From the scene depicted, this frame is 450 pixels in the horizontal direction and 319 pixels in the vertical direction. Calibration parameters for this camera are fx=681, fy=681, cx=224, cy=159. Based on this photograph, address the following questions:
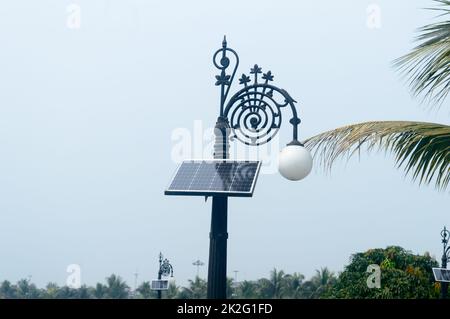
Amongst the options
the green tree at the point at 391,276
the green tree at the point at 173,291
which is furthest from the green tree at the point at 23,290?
the green tree at the point at 391,276

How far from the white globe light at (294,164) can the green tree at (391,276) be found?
→ 94.1 ft

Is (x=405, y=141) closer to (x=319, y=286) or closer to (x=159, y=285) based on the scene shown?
(x=159, y=285)

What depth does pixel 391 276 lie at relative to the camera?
35781 mm

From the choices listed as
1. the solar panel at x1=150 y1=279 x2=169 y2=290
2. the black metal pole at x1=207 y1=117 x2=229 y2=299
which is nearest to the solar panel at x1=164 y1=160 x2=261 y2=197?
the black metal pole at x1=207 y1=117 x2=229 y2=299

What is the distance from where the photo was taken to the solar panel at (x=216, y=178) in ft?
20.4

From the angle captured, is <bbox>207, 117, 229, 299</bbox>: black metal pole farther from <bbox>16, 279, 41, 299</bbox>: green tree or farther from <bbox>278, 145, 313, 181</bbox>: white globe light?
<bbox>16, 279, 41, 299</bbox>: green tree

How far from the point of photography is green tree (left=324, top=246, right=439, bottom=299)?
3444 cm

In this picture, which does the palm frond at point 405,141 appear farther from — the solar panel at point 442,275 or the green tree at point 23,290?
the green tree at point 23,290

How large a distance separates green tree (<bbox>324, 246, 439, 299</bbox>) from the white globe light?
28.7 metres

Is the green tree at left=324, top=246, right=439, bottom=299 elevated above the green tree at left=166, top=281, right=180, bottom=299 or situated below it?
above
